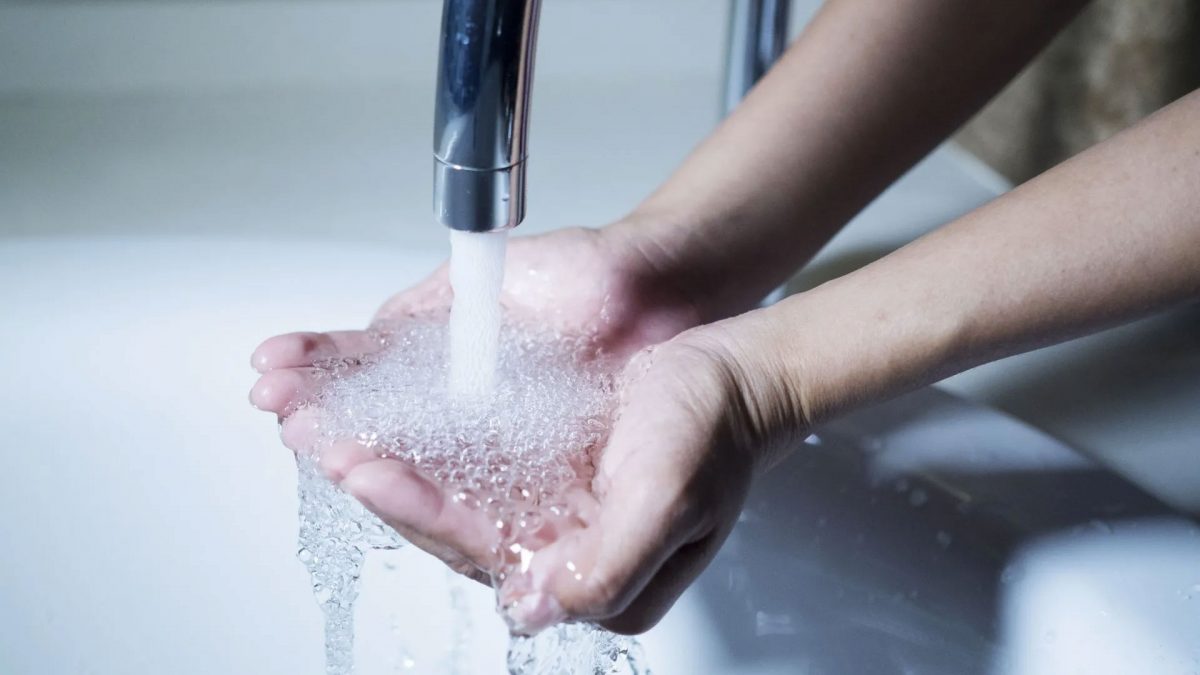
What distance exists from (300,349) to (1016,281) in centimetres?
27

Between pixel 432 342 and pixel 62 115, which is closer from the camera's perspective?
pixel 432 342

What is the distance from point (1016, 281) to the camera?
1.34ft

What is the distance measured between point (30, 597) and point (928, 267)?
17.5 inches

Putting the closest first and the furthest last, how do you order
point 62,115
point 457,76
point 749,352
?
point 457,76 → point 749,352 → point 62,115

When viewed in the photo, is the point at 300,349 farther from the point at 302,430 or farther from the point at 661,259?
the point at 661,259

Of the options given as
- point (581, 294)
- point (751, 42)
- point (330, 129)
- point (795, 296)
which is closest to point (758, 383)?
point (795, 296)

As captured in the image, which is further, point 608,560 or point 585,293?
point 585,293

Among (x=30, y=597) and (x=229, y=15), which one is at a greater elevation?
(x=229, y=15)


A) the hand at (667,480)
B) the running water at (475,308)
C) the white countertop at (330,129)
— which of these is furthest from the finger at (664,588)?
the white countertop at (330,129)

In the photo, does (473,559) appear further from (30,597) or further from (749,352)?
(30,597)

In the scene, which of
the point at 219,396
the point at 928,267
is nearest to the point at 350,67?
the point at 219,396

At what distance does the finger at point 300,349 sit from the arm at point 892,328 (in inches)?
5.3

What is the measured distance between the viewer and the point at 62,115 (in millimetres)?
763

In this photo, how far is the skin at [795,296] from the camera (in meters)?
0.38
